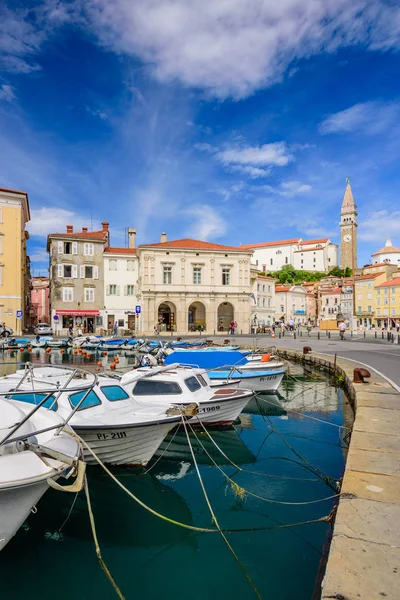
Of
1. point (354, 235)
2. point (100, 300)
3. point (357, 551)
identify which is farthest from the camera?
point (354, 235)

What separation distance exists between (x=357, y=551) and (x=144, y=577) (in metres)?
3.24

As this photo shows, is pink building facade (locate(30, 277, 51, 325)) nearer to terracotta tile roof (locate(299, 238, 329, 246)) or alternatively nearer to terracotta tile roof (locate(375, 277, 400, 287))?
terracotta tile roof (locate(375, 277, 400, 287))

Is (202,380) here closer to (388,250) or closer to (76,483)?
(76,483)

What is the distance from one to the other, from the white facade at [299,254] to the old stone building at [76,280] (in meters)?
88.3

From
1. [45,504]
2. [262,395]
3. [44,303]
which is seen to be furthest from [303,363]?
[44,303]

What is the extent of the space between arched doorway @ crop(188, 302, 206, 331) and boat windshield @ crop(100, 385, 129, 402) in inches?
1646

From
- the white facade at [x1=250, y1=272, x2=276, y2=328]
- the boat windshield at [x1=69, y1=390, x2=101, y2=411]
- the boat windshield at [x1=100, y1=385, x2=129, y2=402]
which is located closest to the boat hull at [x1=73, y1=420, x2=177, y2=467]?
the boat windshield at [x1=69, y1=390, x2=101, y2=411]

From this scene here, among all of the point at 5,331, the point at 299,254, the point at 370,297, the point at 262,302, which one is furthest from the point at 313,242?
the point at 5,331

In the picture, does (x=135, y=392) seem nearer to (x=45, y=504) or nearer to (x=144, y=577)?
(x=45, y=504)

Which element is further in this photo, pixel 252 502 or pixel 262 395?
pixel 262 395

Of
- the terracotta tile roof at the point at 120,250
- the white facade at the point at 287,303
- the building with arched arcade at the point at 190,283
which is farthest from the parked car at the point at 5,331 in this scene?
the white facade at the point at 287,303

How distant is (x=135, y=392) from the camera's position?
38.3 feet

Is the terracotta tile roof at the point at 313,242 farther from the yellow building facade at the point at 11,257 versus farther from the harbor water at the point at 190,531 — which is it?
the harbor water at the point at 190,531

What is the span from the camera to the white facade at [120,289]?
5312 cm
